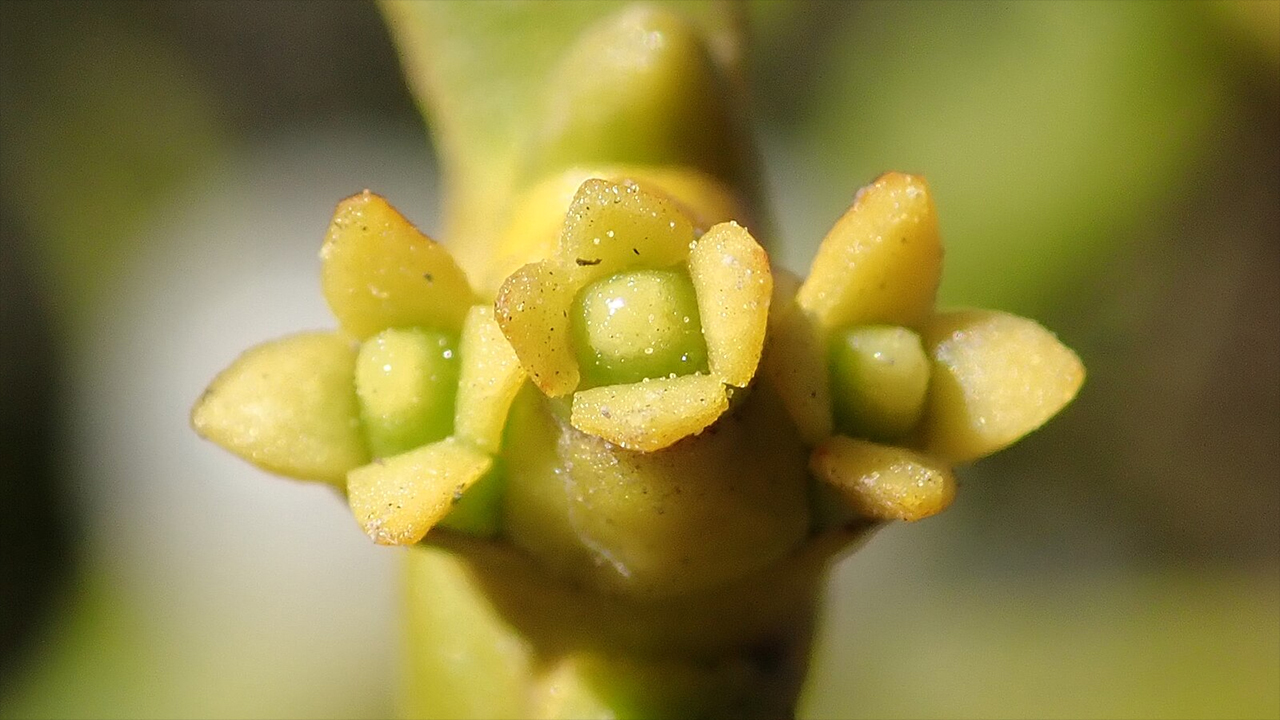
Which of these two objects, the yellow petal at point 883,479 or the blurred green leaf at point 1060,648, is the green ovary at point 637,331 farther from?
the blurred green leaf at point 1060,648

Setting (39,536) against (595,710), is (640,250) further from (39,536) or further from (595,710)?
(39,536)

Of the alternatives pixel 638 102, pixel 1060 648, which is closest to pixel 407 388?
pixel 638 102

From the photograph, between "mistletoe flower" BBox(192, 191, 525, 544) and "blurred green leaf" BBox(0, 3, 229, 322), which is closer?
"mistletoe flower" BBox(192, 191, 525, 544)

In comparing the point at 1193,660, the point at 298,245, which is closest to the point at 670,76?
the point at 1193,660

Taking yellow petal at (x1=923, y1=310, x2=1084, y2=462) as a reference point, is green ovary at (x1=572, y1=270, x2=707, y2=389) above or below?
above

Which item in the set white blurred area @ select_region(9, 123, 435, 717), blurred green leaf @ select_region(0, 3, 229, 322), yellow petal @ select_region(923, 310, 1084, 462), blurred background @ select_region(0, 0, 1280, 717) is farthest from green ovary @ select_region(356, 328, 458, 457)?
blurred green leaf @ select_region(0, 3, 229, 322)

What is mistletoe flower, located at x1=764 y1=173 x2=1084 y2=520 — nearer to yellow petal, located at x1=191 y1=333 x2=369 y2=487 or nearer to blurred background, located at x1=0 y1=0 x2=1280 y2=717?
yellow petal, located at x1=191 y1=333 x2=369 y2=487
